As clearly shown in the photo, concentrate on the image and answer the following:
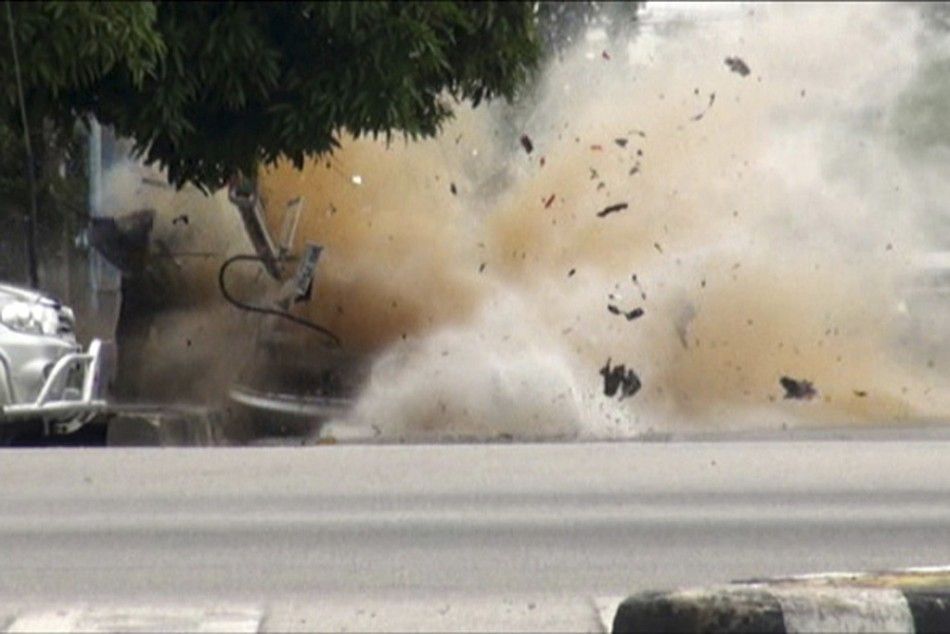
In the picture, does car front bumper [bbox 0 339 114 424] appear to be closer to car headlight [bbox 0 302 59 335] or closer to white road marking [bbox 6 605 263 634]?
car headlight [bbox 0 302 59 335]

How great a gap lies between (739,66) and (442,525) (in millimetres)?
12766

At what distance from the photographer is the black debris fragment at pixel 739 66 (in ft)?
77.0

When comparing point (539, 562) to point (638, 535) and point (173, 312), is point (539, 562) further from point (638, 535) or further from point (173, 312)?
point (173, 312)

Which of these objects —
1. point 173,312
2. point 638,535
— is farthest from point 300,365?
point 638,535

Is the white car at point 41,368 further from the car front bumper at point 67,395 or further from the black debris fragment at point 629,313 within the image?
the black debris fragment at point 629,313

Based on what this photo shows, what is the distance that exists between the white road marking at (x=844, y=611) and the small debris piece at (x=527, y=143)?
48.2 ft

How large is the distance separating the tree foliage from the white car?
2.60 meters

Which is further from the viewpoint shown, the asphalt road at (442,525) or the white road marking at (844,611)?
the asphalt road at (442,525)

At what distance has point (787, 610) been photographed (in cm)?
787

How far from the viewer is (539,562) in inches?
405

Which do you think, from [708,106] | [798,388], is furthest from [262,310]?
[708,106]

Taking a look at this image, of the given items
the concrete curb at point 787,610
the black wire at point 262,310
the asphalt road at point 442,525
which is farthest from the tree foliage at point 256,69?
the black wire at point 262,310

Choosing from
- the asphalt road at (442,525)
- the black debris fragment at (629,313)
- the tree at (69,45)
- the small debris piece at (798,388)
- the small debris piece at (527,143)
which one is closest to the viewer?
the tree at (69,45)

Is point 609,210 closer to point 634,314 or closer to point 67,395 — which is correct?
point 634,314
